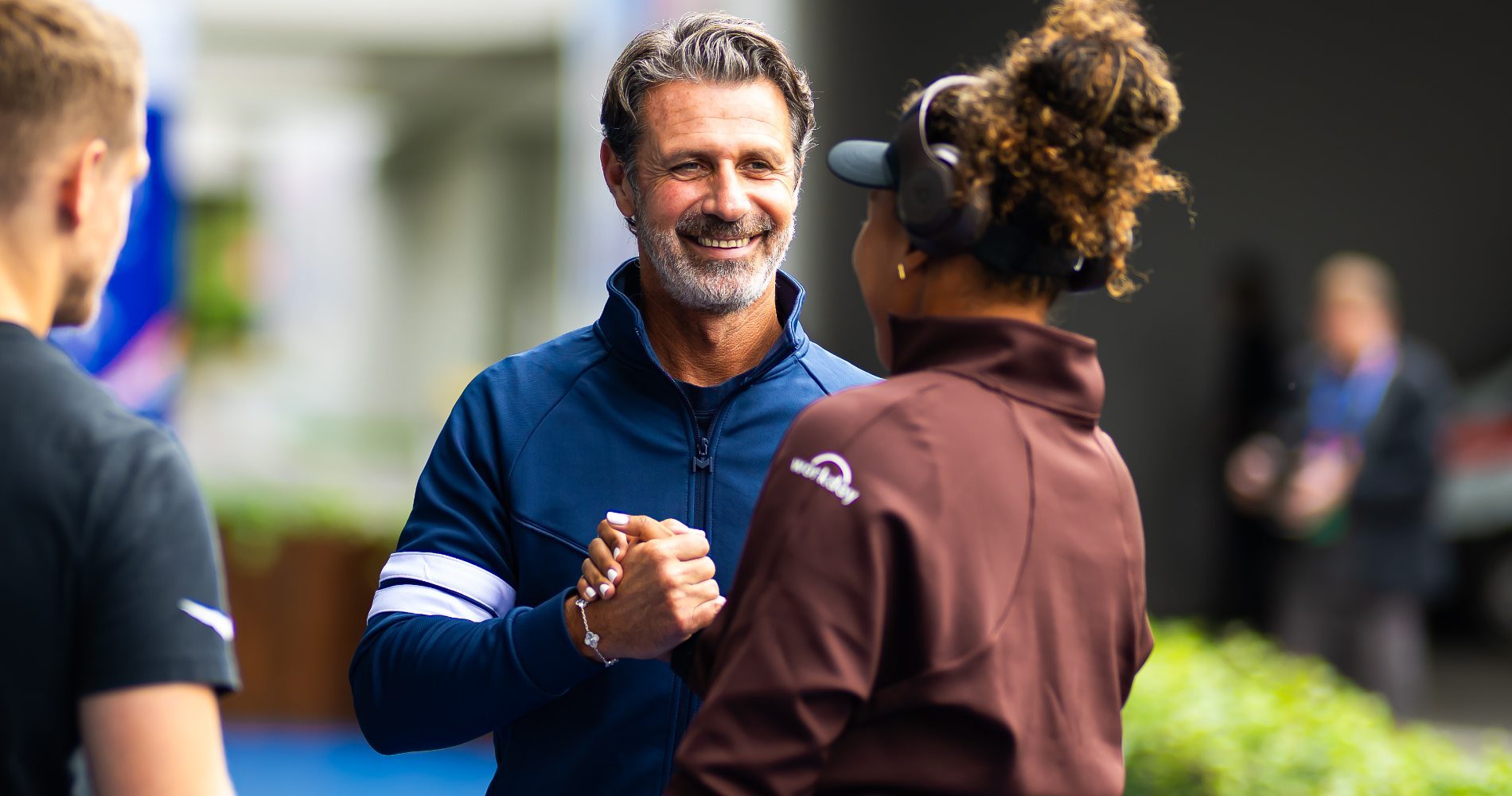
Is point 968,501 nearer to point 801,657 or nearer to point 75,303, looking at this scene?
point 801,657

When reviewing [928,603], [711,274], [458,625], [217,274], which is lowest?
[217,274]

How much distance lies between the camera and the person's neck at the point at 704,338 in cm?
226

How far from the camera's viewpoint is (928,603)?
4.93 ft

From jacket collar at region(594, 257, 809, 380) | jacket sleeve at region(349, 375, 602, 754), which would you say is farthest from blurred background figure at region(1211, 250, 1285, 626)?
jacket sleeve at region(349, 375, 602, 754)

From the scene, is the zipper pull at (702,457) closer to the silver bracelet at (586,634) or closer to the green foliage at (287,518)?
the silver bracelet at (586,634)

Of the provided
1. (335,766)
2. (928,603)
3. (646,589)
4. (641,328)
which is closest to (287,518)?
(335,766)

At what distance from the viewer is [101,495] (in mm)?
1438

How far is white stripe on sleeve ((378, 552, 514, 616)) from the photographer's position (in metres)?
2.06

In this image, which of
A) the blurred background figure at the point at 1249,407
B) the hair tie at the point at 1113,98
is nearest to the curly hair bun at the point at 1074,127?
the hair tie at the point at 1113,98

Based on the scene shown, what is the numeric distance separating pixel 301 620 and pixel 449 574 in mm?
6007

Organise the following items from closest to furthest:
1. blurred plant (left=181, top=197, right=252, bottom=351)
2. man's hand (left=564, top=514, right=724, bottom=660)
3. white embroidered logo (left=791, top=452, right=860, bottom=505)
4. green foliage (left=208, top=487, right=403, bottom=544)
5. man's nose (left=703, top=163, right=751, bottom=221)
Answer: white embroidered logo (left=791, top=452, right=860, bottom=505), man's hand (left=564, top=514, right=724, bottom=660), man's nose (left=703, top=163, right=751, bottom=221), green foliage (left=208, top=487, right=403, bottom=544), blurred plant (left=181, top=197, right=252, bottom=351)

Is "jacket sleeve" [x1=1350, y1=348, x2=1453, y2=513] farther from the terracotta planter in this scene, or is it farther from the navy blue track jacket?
the navy blue track jacket

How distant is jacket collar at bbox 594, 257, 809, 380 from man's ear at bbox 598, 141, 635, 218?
0.09 meters

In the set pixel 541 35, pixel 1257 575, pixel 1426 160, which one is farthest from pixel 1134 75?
pixel 541 35
